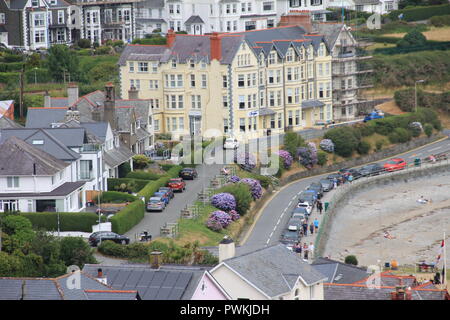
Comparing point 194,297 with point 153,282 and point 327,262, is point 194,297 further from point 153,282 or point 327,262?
point 327,262

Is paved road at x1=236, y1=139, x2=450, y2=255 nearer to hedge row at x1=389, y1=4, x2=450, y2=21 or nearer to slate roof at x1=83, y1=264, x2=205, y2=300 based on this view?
slate roof at x1=83, y1=264, x2=205, y2=300

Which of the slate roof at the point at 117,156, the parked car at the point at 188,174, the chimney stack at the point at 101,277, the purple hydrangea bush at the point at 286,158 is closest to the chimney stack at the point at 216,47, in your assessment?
the purple hydrangea bush at the point at 286,158

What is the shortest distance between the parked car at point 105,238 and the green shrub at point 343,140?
3456cm

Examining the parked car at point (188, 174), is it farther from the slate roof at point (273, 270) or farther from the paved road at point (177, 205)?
the slate roof at point (273, 270)

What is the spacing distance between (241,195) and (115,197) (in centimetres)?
876

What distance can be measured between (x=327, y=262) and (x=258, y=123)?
3947 centimetres

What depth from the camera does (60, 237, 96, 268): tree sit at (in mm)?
55406

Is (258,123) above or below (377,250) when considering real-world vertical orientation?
above

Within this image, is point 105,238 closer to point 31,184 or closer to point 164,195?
point 31,184

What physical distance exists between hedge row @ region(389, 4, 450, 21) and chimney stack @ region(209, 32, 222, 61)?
50976mm

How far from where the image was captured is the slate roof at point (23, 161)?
6512 centimetres

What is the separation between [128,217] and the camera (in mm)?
64625
